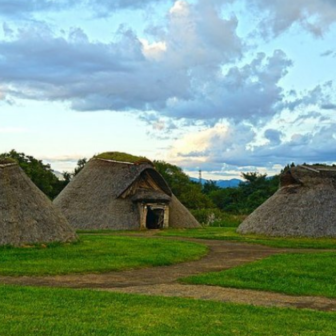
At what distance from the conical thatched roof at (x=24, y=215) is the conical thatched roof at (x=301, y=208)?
1368 centimetres

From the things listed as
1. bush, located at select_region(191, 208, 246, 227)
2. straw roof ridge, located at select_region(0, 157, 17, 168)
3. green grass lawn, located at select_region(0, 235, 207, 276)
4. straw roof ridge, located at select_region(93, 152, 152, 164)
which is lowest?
green grass lawn, located at select_region(0, 235, 207, 276)

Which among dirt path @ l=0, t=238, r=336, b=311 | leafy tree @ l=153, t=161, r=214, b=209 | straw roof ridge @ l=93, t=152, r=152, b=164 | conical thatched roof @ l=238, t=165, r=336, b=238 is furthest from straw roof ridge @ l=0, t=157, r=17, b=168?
leafy tree @ l=153, t=161, r=214, b=209

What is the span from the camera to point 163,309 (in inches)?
424

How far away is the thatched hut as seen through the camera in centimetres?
3888

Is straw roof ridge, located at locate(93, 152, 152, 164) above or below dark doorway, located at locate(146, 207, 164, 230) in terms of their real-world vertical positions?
above

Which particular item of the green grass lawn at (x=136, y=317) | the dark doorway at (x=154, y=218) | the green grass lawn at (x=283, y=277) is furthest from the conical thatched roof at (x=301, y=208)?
the green grass lawn at (x=136, y=317)

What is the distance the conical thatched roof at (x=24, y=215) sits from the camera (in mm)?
21469

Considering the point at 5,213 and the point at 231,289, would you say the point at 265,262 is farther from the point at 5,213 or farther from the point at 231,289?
the point at 5,213

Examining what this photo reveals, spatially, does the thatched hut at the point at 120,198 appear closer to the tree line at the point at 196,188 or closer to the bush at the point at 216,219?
the bush at the point at 216,219

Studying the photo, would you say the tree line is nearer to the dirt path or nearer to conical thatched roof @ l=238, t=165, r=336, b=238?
conical thatched roof @ l=238, t=165, r=336, b=238

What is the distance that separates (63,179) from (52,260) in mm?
46841

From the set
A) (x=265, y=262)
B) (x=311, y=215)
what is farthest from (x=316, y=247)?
(x=265, y=262)

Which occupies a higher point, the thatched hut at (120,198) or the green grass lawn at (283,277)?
the thatched hut at (120,198)

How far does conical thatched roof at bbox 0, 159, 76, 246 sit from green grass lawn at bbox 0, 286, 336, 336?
31.1ft
